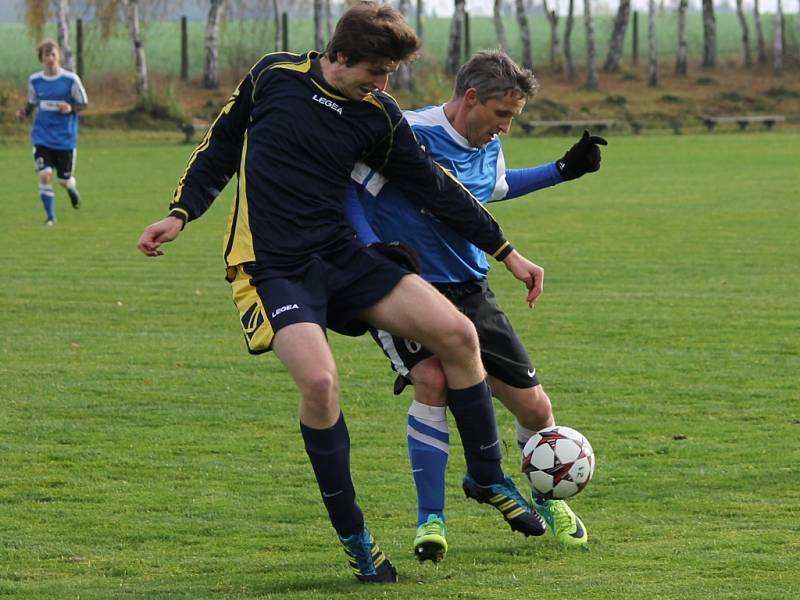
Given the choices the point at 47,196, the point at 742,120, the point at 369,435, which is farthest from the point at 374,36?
the point at 742,120

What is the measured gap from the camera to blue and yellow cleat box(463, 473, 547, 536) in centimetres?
526

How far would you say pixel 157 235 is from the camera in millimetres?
4859

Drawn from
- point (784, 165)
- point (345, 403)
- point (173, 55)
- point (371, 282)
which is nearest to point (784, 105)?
point (784, 165)

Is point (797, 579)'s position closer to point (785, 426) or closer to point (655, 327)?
point (785, 426)

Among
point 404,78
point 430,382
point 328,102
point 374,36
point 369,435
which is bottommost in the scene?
point 404,78

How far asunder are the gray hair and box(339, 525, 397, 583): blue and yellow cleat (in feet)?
5.38

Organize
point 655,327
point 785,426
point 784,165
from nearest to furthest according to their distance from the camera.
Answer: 1. point 785,426
2. point 655,327
3. point 784,165

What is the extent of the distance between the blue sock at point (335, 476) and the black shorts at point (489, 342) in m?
0.63

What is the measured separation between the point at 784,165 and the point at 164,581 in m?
23.8

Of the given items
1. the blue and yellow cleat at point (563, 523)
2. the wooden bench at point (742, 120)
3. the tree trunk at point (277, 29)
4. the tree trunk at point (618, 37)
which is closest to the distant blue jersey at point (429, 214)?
the blue and yellow cleat at point (563, 523)

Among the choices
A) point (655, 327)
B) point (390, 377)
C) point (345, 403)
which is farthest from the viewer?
point (655, 327)

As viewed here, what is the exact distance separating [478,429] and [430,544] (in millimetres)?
477

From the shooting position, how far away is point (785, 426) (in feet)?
23.9

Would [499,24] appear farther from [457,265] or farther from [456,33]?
[457,265]
